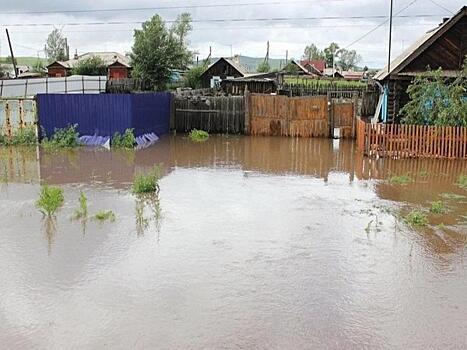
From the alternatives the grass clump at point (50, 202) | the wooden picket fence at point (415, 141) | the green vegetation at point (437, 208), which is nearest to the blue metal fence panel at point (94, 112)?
the wooden picket fence at point (415, 141)

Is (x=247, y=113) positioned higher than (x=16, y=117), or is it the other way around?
(x=247, y=113)

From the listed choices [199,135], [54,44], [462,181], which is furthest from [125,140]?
[54,44]

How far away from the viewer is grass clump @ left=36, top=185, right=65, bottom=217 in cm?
A: 1011

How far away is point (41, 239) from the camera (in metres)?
8.66

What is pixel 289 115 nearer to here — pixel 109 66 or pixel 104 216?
pixel 104 216

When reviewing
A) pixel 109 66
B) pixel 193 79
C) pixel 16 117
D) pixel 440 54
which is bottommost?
pixel 16 117

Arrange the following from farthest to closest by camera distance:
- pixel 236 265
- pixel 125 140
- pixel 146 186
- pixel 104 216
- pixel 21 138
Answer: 1. pixel 21 138
2. pixel 125 140
3. pixel 146 186
4. pixel 104 216
5. pixel 236 265

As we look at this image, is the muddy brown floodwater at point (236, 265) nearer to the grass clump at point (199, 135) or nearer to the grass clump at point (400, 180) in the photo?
the grass clump at point (400, 180)

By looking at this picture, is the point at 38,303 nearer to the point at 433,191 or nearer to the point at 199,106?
the point at 433,191

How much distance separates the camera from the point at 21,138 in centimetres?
1920

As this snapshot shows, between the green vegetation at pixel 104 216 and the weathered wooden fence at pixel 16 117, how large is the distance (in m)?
10.9

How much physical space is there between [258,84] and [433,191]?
25.3 m

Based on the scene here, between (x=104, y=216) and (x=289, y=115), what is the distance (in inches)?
503

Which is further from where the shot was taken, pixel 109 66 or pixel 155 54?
pixel 109 66
